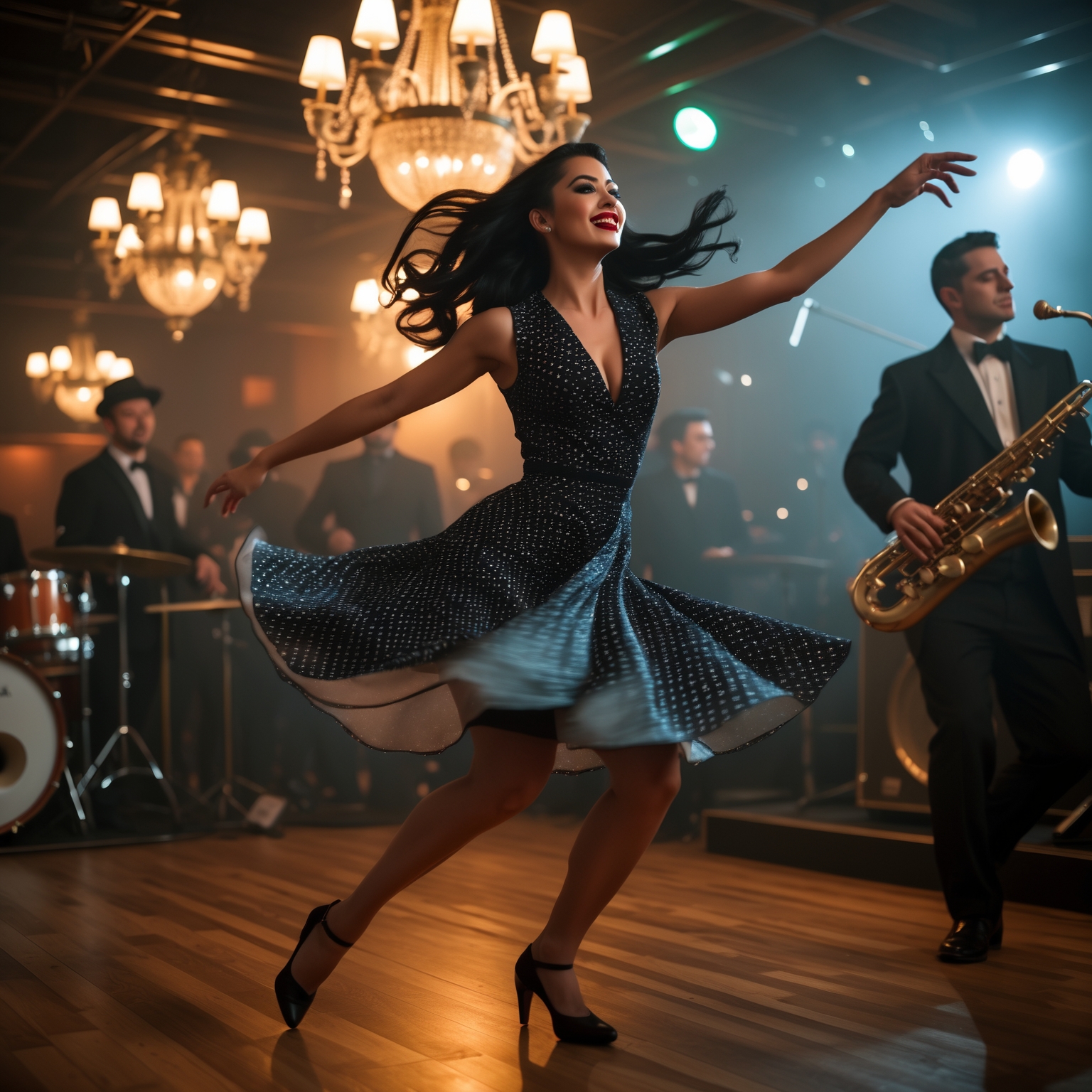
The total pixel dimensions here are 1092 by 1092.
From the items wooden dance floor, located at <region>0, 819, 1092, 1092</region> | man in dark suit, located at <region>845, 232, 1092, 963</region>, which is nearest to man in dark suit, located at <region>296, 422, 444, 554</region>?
wooden dance floor, located at <region>0, 819, 1092, 1092</region>

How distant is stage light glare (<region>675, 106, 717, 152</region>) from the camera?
6.22 metres

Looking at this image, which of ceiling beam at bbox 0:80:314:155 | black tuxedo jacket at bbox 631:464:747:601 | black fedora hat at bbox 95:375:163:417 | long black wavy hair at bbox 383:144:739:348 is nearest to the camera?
long black wavy hair at bbox 383:144:739:348

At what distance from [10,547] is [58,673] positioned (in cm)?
101

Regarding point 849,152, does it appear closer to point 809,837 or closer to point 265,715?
point 809,837

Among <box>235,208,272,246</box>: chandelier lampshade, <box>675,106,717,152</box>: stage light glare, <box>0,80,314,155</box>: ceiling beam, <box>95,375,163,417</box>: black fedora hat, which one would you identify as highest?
<box>0,80,314,155</box>: ceiling beam

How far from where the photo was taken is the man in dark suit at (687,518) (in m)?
5.37

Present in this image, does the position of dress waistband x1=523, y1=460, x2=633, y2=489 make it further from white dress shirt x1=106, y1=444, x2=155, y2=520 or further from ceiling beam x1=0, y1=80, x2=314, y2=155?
ceiling beam x1=0, y1=80, x2=314, y2=155

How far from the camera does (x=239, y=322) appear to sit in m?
6.81

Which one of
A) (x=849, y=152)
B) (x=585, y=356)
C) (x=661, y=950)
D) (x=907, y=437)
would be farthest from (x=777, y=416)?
(x=585, y=356)

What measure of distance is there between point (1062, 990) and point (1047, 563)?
1.00 meters

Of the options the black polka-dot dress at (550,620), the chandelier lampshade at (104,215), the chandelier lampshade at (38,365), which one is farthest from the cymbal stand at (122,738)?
the black polka-dot dress at (550,620)

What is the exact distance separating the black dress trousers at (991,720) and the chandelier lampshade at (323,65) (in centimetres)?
299

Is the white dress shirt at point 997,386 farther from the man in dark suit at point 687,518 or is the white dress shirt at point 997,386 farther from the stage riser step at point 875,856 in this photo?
the man in dark suit at point 687,518

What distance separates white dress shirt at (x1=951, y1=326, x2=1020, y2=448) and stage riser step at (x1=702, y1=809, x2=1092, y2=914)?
126cm
